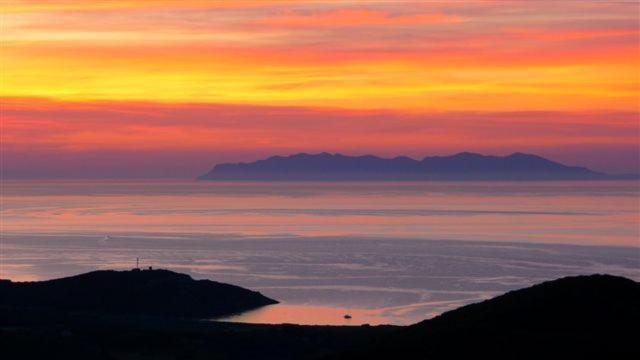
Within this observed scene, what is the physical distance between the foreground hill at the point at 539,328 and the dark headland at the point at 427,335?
40 mm

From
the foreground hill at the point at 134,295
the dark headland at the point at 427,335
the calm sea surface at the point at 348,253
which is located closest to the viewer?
the dark headland at the point at 427,335

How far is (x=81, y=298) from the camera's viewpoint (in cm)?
7725

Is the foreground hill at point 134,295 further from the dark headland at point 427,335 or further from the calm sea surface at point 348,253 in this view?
the dark headland at point 427,335

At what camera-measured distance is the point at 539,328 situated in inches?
1751

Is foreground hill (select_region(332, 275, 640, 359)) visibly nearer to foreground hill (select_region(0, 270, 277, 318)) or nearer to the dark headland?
the dark headland

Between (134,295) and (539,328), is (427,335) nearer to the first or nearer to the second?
(539,328)

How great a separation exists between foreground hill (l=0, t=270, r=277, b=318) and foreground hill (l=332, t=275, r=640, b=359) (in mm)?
32589

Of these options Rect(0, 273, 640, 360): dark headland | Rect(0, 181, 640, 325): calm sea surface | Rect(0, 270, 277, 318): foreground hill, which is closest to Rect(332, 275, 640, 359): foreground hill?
Rect(0, 273, 640, 360): dark headland

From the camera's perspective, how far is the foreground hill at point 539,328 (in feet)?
136

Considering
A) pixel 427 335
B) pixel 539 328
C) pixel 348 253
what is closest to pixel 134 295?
pixel 427 335

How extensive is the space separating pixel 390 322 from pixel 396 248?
180 ft

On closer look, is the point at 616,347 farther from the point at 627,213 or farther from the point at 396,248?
the point at 627,213

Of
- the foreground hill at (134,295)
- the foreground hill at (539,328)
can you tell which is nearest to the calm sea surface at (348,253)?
the foreground hill at (134,295)

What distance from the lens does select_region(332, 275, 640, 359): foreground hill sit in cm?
4131
